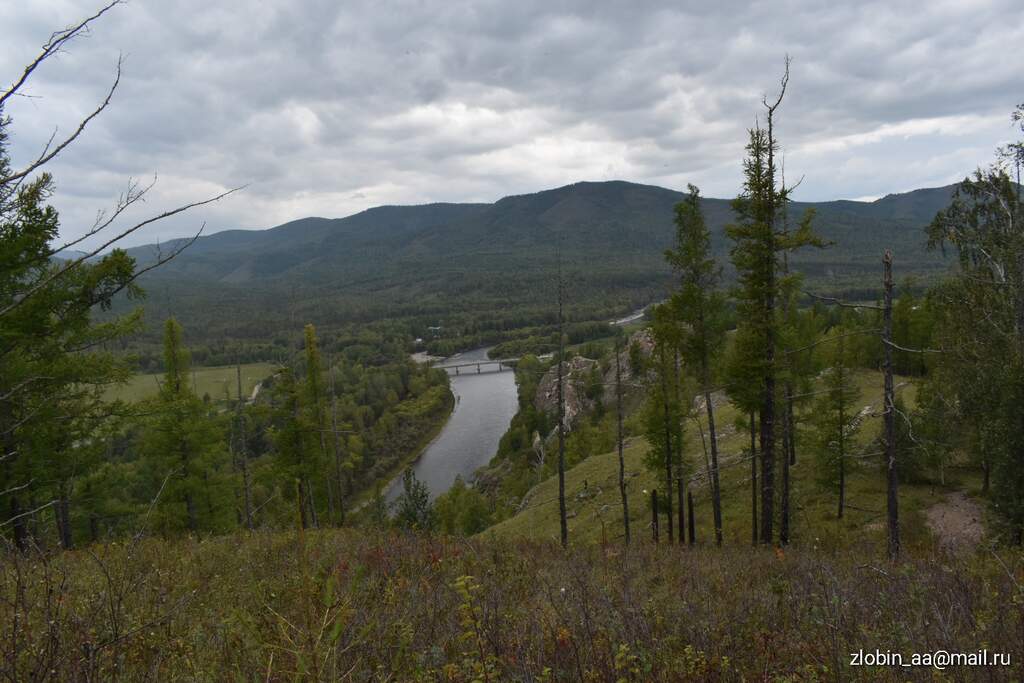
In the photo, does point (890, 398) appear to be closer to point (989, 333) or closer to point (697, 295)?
point (697, 295)

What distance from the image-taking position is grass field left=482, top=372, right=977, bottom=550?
19.3m

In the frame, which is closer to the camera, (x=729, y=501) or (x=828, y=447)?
(x=828, y=447)

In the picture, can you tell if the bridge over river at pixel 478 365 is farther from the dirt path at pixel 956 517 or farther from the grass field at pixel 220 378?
the dirt path at pixel 956 517

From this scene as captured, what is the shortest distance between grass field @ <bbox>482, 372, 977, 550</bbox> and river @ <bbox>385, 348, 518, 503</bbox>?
18.0 meters

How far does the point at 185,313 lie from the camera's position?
161m

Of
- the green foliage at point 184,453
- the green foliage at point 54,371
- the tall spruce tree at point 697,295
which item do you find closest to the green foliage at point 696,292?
the tall spruce tree at point 697,295

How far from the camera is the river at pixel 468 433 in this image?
56.6 meters

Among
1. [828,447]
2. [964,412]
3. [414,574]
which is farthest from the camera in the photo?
[828,447]

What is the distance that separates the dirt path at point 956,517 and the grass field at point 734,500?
394 mm

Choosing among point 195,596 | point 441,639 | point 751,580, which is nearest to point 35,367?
point 195,596

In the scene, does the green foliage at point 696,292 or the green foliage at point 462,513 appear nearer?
the green foliage at point 696,292

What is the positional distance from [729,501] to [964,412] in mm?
10020

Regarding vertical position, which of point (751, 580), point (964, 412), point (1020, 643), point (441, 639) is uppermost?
point (1020, 643)

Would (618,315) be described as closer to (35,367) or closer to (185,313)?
(185,313)
